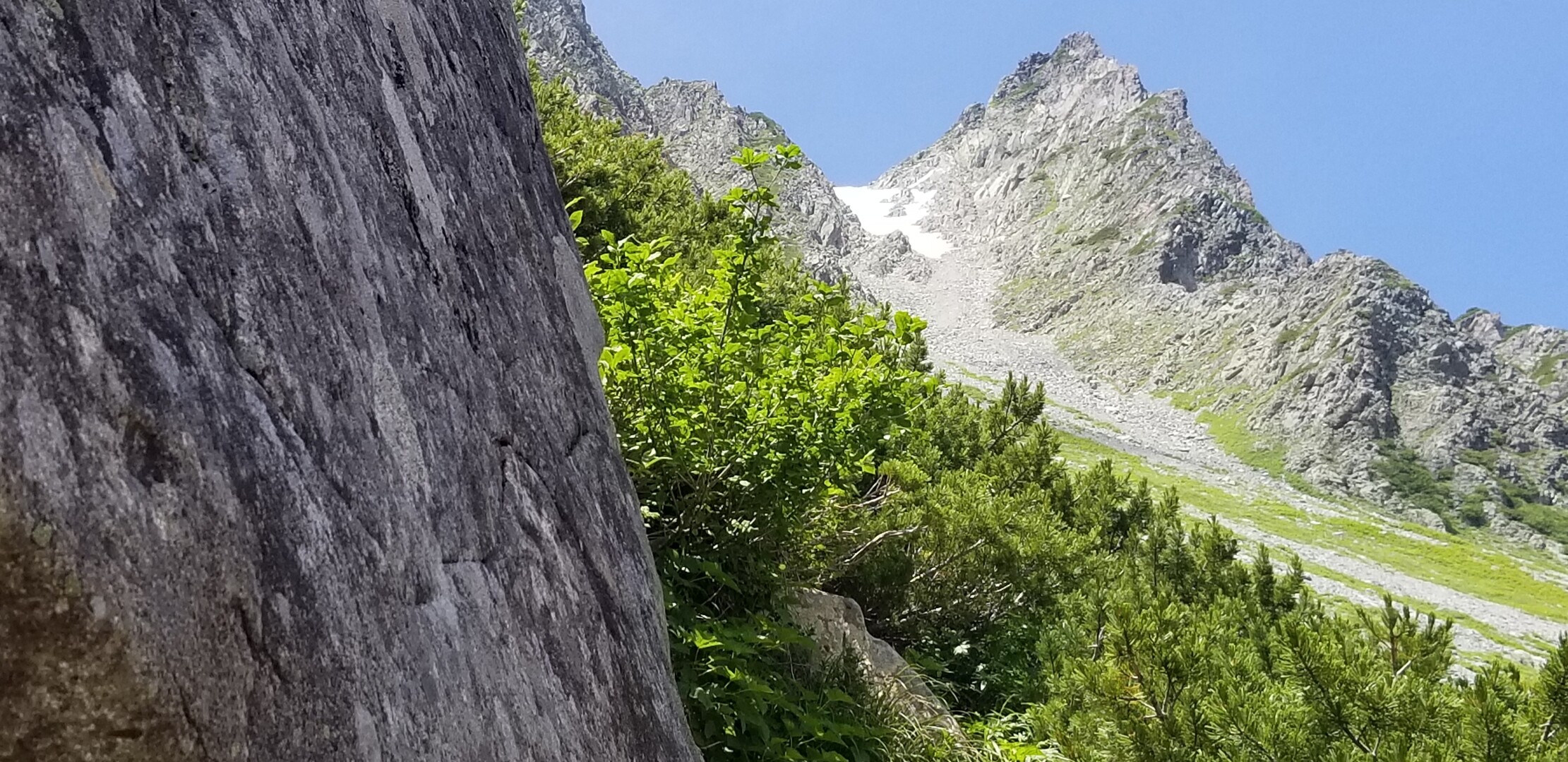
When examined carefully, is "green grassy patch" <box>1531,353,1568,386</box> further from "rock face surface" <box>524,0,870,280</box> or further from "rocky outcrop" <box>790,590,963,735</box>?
"rocky outcrop" <box>790,590,963,735</box>

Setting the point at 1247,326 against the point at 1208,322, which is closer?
the point at 1247,326

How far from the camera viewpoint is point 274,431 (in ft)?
7.69

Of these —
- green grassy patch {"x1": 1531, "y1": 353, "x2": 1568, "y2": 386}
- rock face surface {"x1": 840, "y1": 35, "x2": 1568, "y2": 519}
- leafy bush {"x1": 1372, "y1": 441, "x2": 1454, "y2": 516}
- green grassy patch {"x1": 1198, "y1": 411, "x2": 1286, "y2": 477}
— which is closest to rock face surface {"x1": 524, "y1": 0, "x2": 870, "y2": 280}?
rock face surface {"x1": 840, "y1": 35, "x2": 1568, "y2": 519}

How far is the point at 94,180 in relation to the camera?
206 cm

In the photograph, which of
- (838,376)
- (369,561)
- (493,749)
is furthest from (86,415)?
(838,376)

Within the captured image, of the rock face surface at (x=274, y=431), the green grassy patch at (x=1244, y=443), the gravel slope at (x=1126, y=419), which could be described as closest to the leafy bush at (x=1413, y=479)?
the green grassy patch at (x=1244, y=443)

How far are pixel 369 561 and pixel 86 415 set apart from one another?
0.89 metres

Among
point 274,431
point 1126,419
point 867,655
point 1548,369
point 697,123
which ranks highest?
point 697,123

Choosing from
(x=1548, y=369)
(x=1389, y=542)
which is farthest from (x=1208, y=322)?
(x=1389, y=542)

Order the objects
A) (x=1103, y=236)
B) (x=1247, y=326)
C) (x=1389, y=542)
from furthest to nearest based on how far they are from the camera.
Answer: (x=1103, y=236) < (x=1247, y=326) < (x=1389, y=542)

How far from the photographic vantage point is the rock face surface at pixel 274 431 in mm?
1771

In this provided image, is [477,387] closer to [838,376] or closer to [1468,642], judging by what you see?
[838,376]

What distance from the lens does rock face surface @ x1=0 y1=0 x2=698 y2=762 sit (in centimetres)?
177

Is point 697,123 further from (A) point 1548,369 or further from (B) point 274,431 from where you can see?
(B) point 274,431
